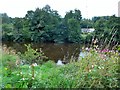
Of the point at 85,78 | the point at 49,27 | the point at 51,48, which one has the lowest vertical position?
the point at 85,78

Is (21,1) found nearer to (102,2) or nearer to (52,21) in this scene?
(102,2)

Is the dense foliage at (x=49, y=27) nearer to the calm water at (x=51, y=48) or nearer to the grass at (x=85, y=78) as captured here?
the calm water at (x=51, y=48)

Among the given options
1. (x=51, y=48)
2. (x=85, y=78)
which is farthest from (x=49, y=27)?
(x=85, y=78)

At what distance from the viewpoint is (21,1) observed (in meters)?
3.39

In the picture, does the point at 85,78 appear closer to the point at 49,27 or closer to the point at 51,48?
the point at 51,48

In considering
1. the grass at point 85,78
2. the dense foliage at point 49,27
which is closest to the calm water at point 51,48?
the dense foliage at point 49,27

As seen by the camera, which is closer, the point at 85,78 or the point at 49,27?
the point at 85,78

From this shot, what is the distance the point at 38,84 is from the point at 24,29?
3080 mm

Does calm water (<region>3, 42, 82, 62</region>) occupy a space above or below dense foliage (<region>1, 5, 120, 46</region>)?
below

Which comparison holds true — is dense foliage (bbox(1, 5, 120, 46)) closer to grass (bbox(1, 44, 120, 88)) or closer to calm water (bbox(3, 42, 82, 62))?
calm water (bbox(3, 42, 82, 62))

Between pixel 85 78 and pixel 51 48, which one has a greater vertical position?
pixel 51 48

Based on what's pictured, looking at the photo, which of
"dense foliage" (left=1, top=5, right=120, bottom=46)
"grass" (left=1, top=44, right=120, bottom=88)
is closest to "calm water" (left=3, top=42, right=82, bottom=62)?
"dense foliage" (left=1, top=5, right=120, bottom=46)

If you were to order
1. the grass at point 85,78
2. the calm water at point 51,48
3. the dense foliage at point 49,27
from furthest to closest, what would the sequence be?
the calm water at point 51,48, the dense foliage at point 49,27, the grass at point 85,78

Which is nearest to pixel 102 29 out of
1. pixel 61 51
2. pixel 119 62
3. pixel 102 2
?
pixel 102 2
